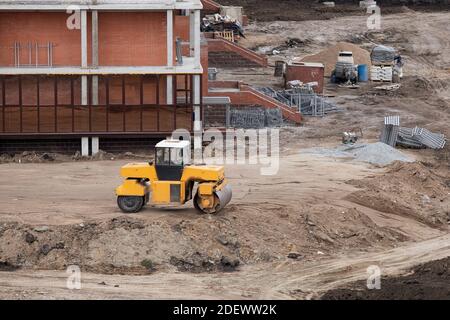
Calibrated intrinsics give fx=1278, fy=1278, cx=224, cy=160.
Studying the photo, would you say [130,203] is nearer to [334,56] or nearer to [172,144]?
[172,144]

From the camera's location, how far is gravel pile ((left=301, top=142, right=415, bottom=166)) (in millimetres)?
40438

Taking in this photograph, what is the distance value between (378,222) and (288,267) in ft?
16.0

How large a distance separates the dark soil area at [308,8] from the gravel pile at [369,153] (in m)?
35.6

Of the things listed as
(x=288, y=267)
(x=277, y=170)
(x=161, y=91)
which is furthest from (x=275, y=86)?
(x=288, y=267)

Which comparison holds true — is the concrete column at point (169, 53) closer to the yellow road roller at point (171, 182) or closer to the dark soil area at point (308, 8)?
the yellow road roller at point (171, 182)

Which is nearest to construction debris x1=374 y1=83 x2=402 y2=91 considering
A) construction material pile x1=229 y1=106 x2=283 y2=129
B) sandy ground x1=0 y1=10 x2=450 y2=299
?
construction material pile x1=229 y1=106 x2=283 y2=129

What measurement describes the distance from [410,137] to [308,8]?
129ft

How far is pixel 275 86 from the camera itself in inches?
2188

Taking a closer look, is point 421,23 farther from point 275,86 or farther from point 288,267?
point 288,267

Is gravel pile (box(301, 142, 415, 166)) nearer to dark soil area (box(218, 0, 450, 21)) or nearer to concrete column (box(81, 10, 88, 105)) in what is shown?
concrete column (box(81, 10, 88, 105))

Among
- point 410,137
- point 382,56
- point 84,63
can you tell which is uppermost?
point 84,63

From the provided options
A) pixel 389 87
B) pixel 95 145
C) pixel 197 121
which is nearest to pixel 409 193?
pixel 197 121

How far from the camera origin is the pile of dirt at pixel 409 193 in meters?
35.7

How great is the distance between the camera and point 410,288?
2850 centimetres
